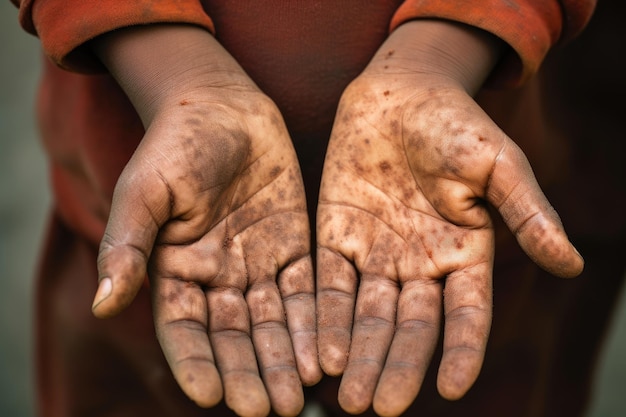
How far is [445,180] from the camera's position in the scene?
3.81 feet

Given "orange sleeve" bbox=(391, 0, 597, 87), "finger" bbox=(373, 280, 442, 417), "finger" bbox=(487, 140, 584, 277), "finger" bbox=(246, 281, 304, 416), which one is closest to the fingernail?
"finger" bbox=(246, 281, 304, 416)

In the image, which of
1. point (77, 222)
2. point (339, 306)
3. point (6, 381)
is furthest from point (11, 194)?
point (339, 306)

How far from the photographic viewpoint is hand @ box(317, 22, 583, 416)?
1.07 metres

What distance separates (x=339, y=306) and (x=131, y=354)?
553 millimetres

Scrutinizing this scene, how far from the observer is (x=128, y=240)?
3.34 ft

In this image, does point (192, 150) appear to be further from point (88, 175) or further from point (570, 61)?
point (570, 61)

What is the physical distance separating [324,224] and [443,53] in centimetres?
29

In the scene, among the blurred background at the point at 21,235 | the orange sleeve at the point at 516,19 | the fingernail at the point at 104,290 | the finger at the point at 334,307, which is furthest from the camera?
the blurred background at the point at 21,235

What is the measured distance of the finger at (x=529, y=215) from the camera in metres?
1.06

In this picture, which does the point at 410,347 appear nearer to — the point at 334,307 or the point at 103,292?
the point at 334,307

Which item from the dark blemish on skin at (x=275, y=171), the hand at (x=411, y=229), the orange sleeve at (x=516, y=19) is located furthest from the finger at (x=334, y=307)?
the orange sleeve at (x=516, y=19)

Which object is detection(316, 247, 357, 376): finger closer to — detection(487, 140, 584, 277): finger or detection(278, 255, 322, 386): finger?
detection(278, 255, 322, 386): finger

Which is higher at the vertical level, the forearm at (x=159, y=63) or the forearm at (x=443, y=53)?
the forearm at (x=443, y=53)

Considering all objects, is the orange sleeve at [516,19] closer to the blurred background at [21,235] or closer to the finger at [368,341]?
the finger at [368,341]
